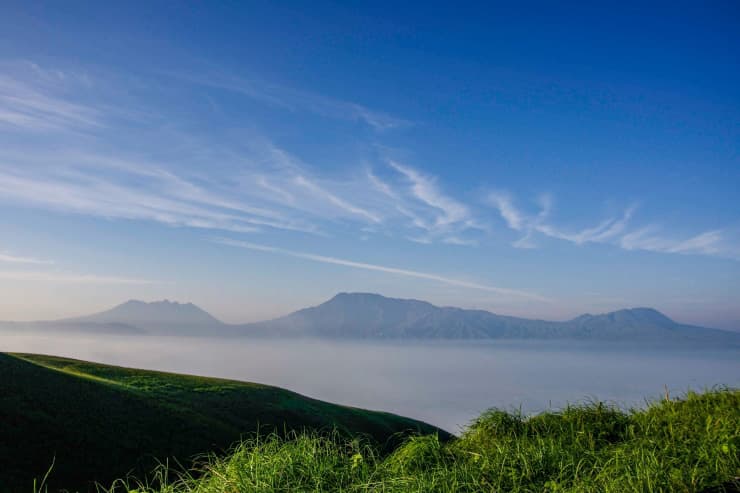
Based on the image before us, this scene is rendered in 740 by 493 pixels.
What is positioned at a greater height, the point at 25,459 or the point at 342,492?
the point at 342,492

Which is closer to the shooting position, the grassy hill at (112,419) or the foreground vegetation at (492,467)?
the foreground vegetation at (492,467)

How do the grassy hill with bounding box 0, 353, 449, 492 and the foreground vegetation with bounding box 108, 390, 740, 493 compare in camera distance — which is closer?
the foreground vegetation with bounding box 108, 390, 740, 493

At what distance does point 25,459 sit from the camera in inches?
627

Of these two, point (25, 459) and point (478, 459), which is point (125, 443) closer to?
point (25, 459)

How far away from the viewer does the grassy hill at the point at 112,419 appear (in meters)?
16.6

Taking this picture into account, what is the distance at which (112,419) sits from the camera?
21.5 metres

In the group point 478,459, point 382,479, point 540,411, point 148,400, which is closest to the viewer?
point 382,479

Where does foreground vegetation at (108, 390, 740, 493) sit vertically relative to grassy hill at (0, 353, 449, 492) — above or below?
above

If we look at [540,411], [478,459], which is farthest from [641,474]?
[540,411]

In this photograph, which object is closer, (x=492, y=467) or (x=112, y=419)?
(x=492, y=467)

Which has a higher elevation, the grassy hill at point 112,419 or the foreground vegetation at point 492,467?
the foreground vegetation at point 492,467

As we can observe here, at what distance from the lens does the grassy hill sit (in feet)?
54.4

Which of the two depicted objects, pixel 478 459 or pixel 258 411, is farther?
pixel 258 411

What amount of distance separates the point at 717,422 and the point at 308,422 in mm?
24856
